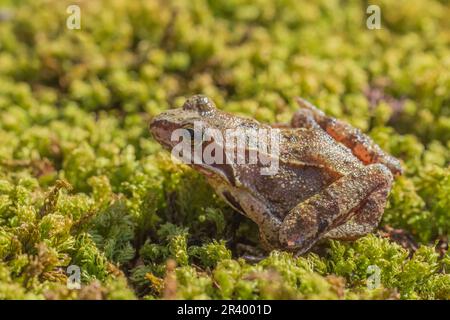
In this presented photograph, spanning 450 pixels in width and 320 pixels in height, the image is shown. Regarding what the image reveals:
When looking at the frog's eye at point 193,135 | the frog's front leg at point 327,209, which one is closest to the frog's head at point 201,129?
the frog's eye at point 193,135

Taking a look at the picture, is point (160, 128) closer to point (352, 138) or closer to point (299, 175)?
point (299, 175)

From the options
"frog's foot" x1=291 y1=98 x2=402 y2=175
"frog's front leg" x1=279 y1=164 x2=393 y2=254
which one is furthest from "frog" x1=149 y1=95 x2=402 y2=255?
"frog's foot" x1=291 y1=98 x2=402 y2=175

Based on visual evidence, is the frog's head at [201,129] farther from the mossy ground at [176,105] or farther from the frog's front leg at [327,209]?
the frog's front leg at [327,209]

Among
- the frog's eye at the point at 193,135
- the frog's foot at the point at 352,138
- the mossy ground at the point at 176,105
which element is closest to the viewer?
the mossy ground at the point at 176,105

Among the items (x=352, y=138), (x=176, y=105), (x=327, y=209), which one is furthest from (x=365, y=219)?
(x=176, y=105)

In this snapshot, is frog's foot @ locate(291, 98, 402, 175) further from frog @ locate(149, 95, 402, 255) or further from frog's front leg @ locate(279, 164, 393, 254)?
frog's front leg @ locate(279, 164, 393, 254)
